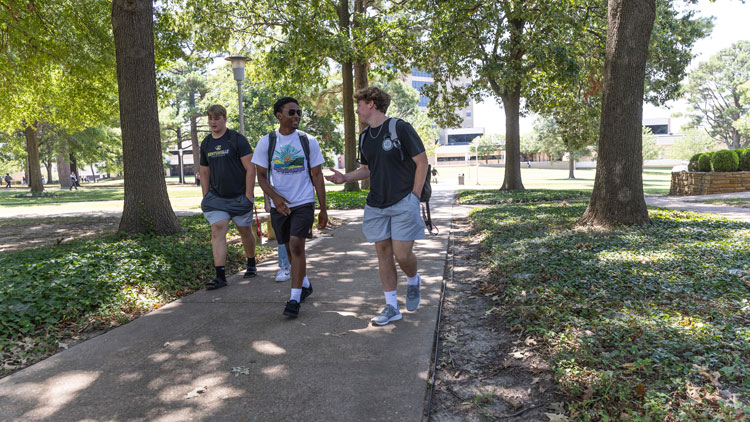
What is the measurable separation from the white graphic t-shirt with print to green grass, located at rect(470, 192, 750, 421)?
2.26 meters

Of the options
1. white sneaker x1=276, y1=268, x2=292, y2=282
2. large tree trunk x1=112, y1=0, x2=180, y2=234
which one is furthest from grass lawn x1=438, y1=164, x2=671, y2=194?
white sneaker x1=276, y1=268, x2=292, y2=282

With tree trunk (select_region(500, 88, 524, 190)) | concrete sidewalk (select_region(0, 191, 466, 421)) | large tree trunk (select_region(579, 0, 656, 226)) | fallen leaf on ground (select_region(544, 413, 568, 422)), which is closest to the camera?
fallen leaf on ground (select_region(544, 413, 568, 422))

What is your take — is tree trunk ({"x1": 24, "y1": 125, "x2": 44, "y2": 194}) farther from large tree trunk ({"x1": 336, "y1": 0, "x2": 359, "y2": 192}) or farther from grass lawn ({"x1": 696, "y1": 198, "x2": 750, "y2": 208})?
grass lawn ({"x1": 696, "y1": 198, "x2": 750, "y2": 208})

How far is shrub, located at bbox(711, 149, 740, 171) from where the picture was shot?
17422mm

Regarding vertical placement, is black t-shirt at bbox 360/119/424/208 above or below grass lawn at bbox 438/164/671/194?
above

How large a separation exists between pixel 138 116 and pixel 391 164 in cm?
551

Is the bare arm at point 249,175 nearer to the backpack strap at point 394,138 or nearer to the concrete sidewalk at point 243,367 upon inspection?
the concrete sidewalk at point 243,367

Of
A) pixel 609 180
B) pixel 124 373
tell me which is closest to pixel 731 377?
pixel 124 373

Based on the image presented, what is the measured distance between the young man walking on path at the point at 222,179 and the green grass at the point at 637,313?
3048 mm

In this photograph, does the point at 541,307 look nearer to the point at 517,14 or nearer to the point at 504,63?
the point at 517,14

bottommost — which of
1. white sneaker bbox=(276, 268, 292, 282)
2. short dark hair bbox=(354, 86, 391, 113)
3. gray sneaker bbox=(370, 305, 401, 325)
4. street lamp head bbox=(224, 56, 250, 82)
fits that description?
gray sneaker bbox=(370, 305, 401, 325)

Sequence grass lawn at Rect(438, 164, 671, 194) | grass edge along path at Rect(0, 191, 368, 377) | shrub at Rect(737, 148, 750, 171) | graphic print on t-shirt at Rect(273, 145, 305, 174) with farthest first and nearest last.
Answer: grass lawn at Rect(438, 164, 671, 194) → shrub at Rect(737, 148, 750, 171) → graphic print on t-shirt at Rect(273, 145, 305, 174) → grass edge along path at Rect(0, 191, 368, 377)

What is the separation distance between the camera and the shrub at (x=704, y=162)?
18.1m

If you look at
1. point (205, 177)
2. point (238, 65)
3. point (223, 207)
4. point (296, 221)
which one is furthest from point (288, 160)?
point (238, 65)
